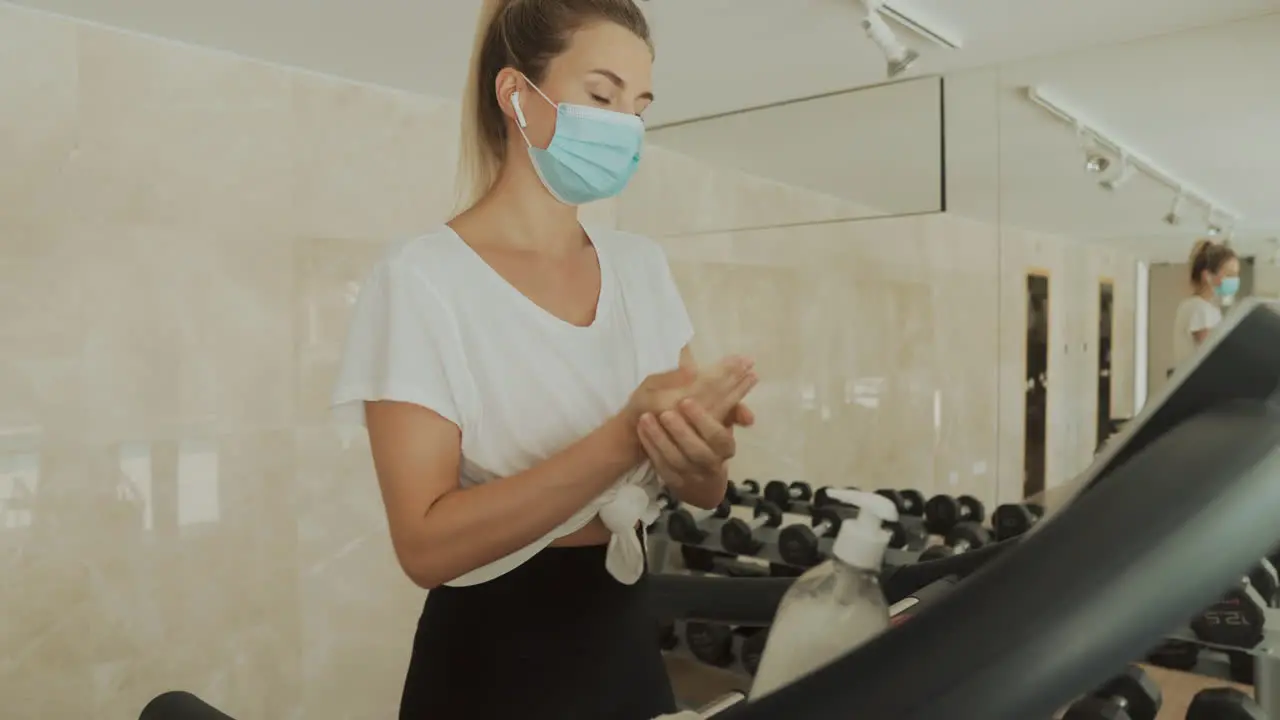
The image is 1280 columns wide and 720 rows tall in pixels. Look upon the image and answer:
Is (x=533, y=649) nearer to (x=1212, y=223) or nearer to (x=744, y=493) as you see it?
(x=744, y=493)

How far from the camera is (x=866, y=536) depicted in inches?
14.6

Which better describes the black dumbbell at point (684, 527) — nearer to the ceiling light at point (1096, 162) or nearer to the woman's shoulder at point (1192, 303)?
the woman's shoulder at point (1192, 303)

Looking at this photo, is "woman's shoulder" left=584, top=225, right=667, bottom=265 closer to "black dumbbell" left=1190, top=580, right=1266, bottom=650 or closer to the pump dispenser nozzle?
the pump dispenser nozzle

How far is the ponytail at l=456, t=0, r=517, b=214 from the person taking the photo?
2.43 feet

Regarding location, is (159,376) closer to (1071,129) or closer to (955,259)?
(955,259)

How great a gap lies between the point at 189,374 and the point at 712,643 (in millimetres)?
1232

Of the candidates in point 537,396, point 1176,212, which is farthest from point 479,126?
point 1176,212

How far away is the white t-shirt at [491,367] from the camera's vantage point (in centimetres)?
58

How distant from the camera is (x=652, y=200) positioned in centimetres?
270

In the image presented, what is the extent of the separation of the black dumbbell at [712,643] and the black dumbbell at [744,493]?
46 cm

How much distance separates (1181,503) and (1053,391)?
2.40 meters

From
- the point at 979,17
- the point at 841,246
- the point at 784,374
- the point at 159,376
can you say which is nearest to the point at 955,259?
the point at 841,246

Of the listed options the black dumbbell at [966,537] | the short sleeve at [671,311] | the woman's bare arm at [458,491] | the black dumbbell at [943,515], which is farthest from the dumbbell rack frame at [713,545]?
the woman's bare arm at [458,491]

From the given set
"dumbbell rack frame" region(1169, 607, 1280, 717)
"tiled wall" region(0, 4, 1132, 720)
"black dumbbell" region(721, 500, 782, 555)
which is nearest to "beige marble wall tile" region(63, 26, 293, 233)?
"tiled wall" region(0, 4, 1132, 720)
